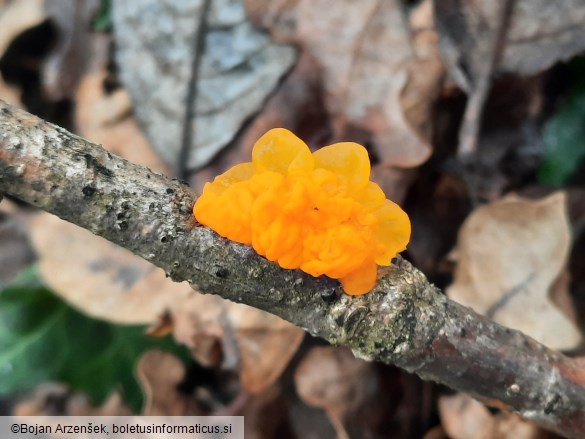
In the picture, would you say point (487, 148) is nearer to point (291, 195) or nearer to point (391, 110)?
point (391, 110)

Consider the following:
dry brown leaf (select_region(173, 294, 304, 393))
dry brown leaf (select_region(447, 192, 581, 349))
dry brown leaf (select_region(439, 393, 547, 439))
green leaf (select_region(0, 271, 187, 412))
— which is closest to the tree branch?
dry brown leaf (select_region(439, 393, 547, 439))

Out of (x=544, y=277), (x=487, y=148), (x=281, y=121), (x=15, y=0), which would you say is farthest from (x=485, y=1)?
(x=15, y=0)

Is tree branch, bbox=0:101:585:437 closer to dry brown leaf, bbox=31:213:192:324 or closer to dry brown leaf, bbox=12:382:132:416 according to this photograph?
dry brown leaf, bbox=31:213:192:324

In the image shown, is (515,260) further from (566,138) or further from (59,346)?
(59,346)

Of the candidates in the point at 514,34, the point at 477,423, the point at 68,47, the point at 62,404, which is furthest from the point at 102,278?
the point at 514,34

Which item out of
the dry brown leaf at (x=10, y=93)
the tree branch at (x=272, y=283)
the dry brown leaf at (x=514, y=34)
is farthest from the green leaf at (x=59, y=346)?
the dry brown leaf at (x=514, y=34)

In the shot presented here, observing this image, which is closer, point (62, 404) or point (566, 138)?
point (566, 138)
